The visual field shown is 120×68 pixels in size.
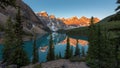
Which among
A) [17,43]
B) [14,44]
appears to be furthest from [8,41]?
[17,43]

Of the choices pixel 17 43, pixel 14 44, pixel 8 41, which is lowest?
pixel 14 44

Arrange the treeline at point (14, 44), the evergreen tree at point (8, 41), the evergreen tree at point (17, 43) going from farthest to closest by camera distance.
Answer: the evergreen tree at point (8, 41)
the treeline at point (14, 44)
the evergreen tree at point (17, 43)

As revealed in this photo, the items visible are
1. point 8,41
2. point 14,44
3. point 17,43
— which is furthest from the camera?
point 8,41

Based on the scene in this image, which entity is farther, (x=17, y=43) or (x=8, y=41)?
(x=8, y=41)

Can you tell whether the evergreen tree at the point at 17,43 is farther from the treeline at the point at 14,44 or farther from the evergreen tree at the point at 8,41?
the evergreen tree at the point at 8,41

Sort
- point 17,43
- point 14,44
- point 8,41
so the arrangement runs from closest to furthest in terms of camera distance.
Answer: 1. point 17,43
2. point 14,44
3. point 8,41

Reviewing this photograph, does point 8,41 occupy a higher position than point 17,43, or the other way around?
point 8,41

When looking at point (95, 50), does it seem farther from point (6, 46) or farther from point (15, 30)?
point (6, 46)

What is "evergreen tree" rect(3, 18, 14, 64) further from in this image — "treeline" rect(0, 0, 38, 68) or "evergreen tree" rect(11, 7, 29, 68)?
"evergreen tree" rect(11, 7, 29, 68)

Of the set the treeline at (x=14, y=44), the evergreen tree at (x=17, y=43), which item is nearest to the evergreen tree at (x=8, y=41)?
the treeline at (x=14, y=44)

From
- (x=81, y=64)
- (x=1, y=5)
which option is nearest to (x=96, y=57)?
(x=1, y=5)

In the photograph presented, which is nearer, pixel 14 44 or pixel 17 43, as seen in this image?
pixel 17 43

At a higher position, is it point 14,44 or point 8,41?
point 8,41

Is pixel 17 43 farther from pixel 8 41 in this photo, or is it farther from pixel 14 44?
pixel 8 41
